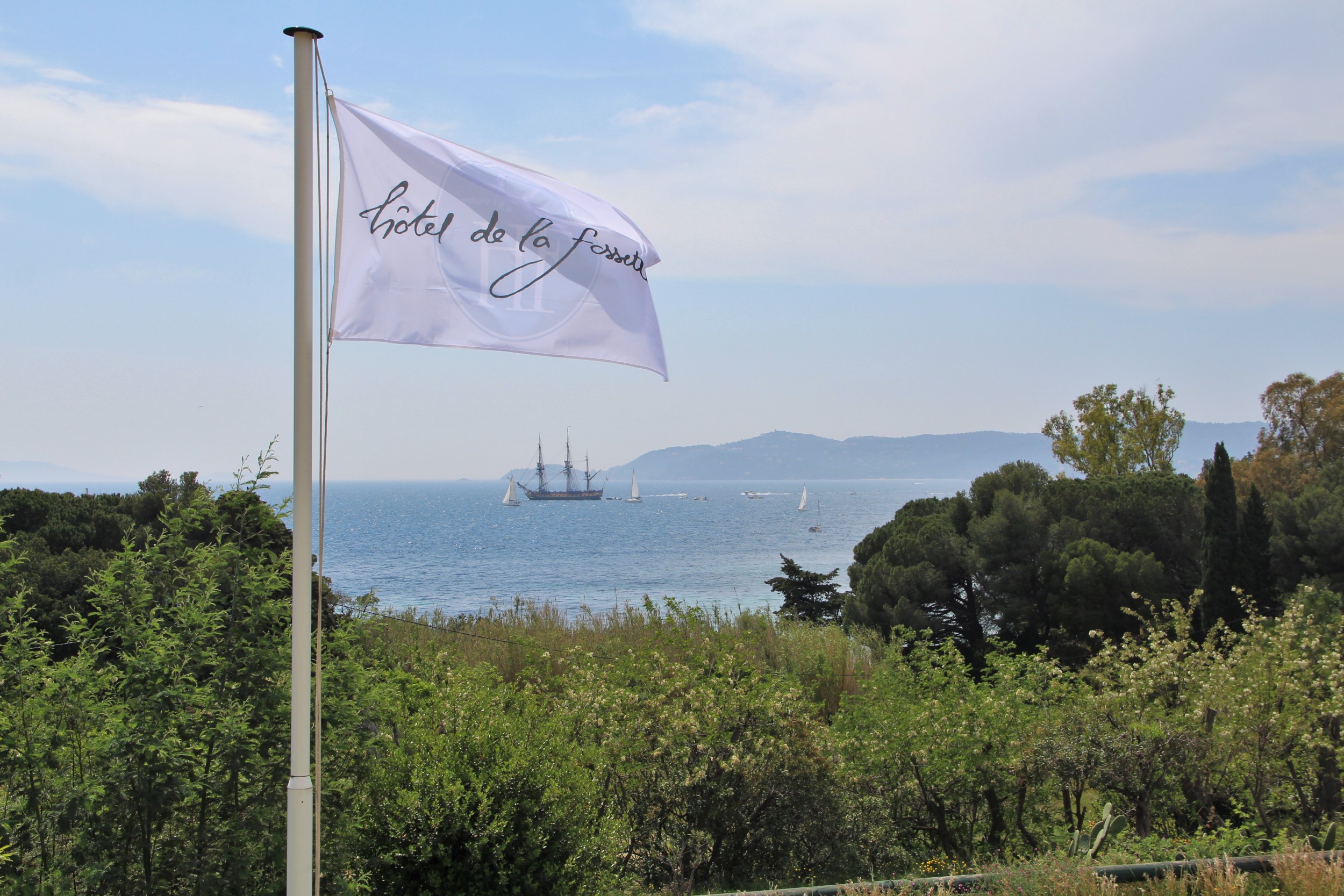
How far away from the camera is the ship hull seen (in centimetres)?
15112

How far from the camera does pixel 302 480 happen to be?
3.55m

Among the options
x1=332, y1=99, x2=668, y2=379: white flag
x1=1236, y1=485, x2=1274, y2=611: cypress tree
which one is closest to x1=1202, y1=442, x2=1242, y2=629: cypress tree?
x1=1236, y1=485, x2=1274, y2=611: cypress tree

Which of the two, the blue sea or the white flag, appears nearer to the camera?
the white flag

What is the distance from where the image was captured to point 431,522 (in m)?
110

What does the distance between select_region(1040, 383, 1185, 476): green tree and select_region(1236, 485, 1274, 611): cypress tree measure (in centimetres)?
2182

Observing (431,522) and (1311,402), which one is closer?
(1311,402)

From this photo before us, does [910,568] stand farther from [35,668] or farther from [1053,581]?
[35,668]

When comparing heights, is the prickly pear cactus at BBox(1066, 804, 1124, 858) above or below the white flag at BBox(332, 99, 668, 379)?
below

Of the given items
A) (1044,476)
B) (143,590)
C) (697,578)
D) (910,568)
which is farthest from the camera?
(697,578)

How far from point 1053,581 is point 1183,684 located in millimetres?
14566

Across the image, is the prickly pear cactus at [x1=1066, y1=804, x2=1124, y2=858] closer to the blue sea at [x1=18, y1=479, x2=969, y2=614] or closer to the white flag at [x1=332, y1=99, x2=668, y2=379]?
the white flag at [x1=332, y1=99, x2=668, y2=379]

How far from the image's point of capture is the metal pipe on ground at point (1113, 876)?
4414mm

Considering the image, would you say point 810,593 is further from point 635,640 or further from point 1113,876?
point 1113,876

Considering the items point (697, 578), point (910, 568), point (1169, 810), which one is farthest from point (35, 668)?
point (697, 578)
